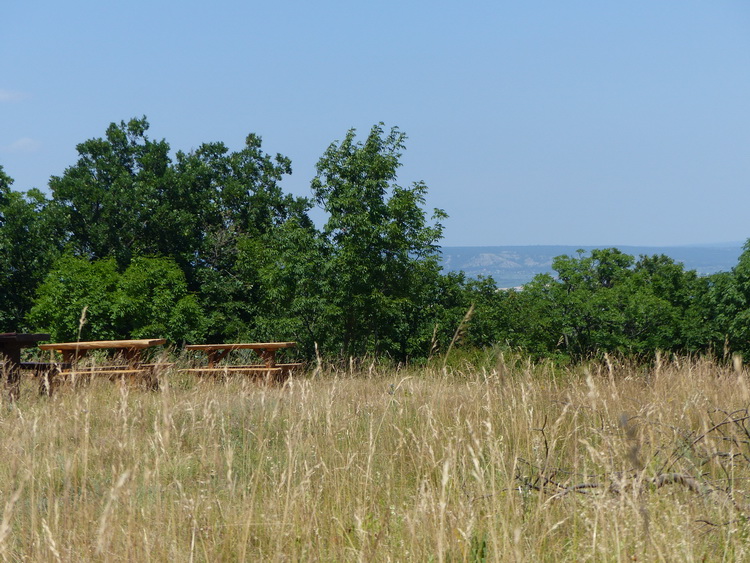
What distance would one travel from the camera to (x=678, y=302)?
44.2m

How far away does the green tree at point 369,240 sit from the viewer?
71.2 ft

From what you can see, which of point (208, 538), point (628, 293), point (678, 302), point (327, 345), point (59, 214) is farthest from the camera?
point (678, 302)

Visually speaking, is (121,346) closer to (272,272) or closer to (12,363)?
(12,363)

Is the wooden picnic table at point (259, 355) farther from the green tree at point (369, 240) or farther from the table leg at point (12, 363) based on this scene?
the green tree at point (369, 240)

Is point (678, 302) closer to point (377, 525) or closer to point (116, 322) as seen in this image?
point (116, 322)

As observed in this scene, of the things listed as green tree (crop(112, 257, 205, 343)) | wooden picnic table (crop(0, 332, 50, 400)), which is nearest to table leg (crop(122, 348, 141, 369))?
wooden picnic table (crop(0, 332, 50, 400))

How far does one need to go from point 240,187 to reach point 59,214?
26.3ft

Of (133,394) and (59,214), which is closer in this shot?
(133,394)

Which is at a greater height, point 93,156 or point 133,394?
point 93,156

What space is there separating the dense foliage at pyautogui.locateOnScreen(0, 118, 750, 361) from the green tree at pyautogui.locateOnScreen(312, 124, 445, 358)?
0.19 ft

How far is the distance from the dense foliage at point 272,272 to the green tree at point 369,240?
0.19 ft

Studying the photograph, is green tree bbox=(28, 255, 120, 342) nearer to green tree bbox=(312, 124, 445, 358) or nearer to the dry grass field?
green tree bbox=(312, 124, 445, 358)

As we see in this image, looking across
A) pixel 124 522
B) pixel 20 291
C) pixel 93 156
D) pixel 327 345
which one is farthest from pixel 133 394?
pixel 93 156

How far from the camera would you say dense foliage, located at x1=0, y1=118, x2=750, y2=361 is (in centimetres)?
2253
